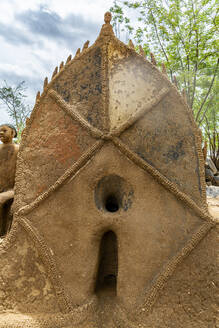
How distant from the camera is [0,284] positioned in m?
2.84

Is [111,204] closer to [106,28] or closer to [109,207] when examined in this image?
[109,207]

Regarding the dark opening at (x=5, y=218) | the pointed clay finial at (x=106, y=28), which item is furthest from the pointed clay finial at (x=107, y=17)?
the dark opening at (x=5, y=218)

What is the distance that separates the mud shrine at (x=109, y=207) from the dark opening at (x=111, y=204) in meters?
0.02

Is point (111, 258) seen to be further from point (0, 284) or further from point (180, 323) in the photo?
point (0, 284)

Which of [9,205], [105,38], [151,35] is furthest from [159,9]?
[9,205]

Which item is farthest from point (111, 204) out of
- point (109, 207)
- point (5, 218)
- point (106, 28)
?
point (106, 28)

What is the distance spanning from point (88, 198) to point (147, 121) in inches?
49.2

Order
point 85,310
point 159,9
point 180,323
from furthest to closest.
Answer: point 159,9, point 85,310, point 180,323

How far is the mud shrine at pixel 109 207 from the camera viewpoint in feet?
8.56

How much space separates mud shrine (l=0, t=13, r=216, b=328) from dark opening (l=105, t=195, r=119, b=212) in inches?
0.8

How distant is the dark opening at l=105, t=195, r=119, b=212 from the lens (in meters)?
3.23

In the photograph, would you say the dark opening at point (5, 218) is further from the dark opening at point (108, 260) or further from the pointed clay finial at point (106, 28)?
the pointed clay finial at point (106, 28)

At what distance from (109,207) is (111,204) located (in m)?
0.05

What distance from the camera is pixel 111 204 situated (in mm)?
3311
